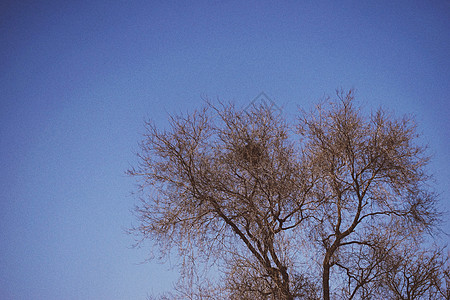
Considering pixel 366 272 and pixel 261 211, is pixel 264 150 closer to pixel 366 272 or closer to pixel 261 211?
pixel 261 211

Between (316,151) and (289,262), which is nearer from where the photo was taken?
(289,262)

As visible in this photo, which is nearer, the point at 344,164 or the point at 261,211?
the point at 261,211

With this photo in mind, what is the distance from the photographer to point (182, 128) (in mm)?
8109

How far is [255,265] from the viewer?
7.04 metres

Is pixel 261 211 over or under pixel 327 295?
over

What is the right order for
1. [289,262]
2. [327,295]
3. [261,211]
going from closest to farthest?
[289,262] < [261,211] < [327,295]

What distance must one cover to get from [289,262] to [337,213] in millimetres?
2097

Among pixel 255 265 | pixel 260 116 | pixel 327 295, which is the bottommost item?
pixel 327 295

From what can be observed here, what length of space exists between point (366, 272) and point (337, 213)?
52.5 inches

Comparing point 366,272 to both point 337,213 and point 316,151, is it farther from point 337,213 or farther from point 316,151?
point 316,151

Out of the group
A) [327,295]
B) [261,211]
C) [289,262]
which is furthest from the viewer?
[327,295]

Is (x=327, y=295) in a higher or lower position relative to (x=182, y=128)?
lower

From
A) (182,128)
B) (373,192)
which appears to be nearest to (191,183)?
(182,128)

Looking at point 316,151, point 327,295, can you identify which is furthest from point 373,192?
point 327,295
